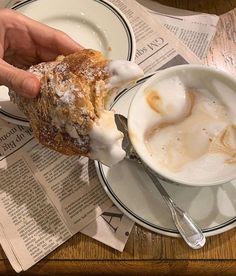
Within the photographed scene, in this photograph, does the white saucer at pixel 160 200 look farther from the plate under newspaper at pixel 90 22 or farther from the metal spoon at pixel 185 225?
the plate under newspaper at pixel 90 22

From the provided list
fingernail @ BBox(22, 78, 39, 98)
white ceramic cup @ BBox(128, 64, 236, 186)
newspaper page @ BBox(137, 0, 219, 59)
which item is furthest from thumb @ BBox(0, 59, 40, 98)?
newspaper page @ BBox(137, 0, 219, 59)

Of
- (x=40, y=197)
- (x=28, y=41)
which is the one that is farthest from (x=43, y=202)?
(x=28, y=41)

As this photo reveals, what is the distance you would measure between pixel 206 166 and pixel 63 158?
0.68 ft

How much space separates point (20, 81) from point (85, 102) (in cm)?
9

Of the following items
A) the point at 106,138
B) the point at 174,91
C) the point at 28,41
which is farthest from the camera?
the point at 28,41

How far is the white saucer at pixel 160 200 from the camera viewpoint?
0.57 m

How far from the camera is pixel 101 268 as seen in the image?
0.57m

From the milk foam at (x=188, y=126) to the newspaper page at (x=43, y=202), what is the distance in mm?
102

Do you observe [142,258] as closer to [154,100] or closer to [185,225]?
[185,225]

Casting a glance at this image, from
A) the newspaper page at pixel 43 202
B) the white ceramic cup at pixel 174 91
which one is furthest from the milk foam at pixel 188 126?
the newspaper page at pixel 43 202

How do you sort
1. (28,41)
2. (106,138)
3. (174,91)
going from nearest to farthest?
(106,138) < (174,91) < (28,41)

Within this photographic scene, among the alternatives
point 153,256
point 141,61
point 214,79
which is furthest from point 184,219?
point 141,61

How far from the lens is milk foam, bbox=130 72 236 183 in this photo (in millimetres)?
547

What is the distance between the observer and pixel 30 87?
52 cm
